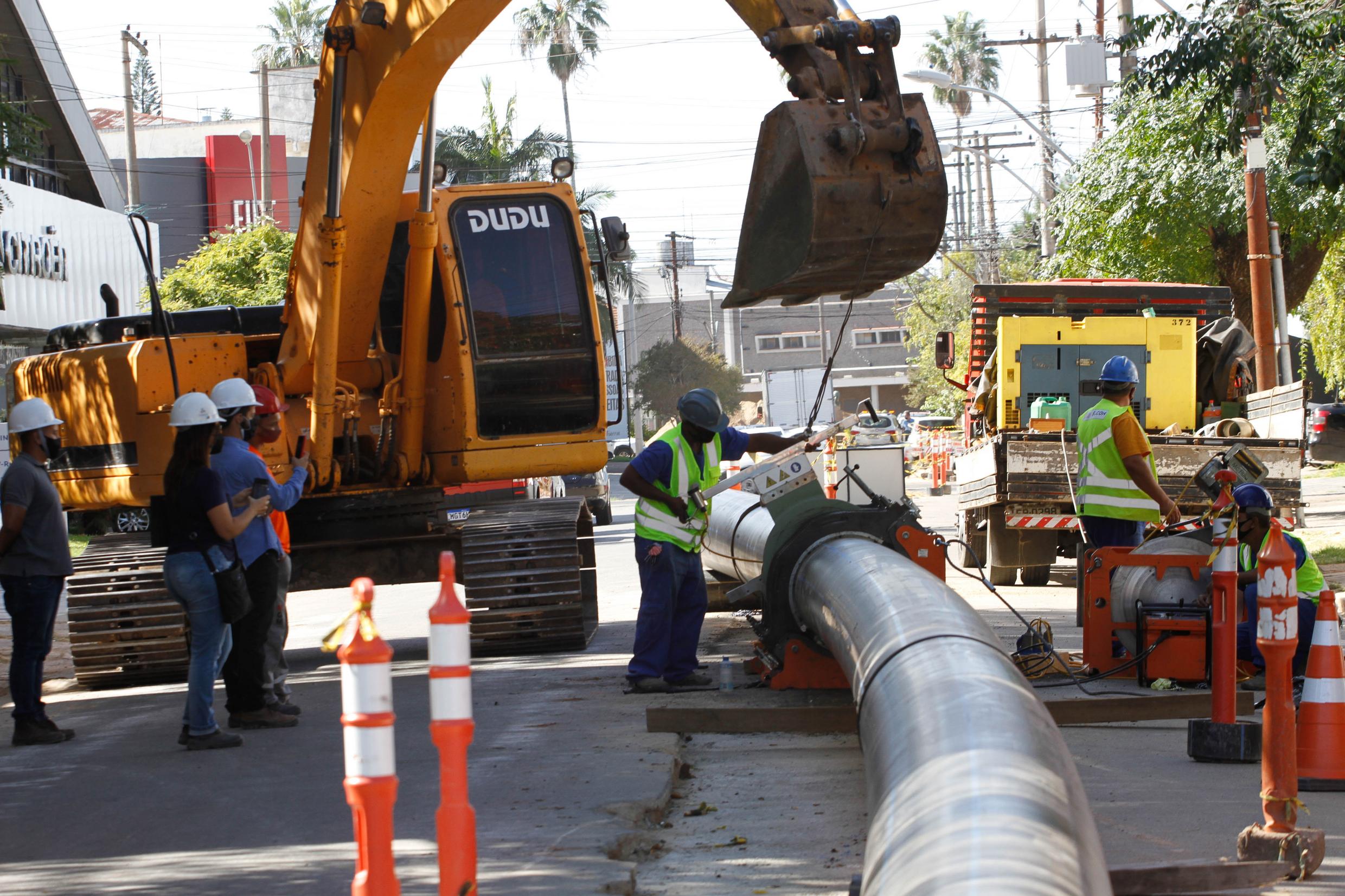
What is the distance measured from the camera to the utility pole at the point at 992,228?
189 ft

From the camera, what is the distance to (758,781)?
6398mm

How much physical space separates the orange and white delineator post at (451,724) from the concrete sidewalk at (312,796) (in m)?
1.34

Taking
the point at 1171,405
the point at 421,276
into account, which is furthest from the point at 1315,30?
the point at 421,276

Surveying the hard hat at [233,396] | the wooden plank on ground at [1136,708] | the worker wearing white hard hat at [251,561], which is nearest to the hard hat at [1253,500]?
the wooden plank on ground at [1136,708]

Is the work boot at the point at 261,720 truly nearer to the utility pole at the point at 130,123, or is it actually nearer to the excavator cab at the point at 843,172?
the excavator cab at the point at 843,172

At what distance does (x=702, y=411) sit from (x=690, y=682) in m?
1.57

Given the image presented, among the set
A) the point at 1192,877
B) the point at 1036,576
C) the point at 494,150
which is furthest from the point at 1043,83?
the point at 1192,877

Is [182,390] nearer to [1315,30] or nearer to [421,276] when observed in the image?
[421,276]

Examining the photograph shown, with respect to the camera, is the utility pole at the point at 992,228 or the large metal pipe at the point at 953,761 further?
the utility pole at the point at 992,228

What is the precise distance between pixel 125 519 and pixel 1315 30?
1063cm

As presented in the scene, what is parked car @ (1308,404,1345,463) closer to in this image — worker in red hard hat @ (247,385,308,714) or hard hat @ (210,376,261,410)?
worker in red hard hat @ (247,385,308,714)

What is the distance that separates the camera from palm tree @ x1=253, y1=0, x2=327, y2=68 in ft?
218

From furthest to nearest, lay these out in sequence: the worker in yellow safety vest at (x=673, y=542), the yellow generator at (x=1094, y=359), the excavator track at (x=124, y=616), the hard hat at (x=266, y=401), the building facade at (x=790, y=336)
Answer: the building facade at (x=790, y=336)
the yellow generator at (x=1094, y=359)
the excavator track at (x=124, y=616)
the hard hat at (x=266, y=401)
the worker in yellow safety vest at (x=673, y=542)

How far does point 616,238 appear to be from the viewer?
10.3 metres
